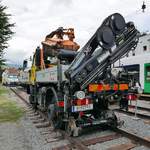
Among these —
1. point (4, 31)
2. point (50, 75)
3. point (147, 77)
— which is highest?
point (4, 31)

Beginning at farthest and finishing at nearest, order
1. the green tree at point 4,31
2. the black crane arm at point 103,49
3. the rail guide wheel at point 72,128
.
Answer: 1. the green tree at point 4,31
2. the rail guide wheel at point 72,128
3. the black crane arm at point 103,49

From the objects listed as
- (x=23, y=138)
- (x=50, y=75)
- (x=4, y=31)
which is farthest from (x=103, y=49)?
(x=4, y=31)

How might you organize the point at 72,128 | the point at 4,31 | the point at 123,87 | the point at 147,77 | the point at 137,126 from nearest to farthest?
the point at 72,128, the point at 123,87, the point at 137,126, the point at 147,77, the point at 4,31

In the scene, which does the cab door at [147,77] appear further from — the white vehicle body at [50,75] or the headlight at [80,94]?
the headlight at [80,94]

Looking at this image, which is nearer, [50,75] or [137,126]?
[50,75]

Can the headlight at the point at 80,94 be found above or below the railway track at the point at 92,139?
above

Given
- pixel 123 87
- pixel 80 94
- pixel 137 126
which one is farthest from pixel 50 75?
pixel 137 126

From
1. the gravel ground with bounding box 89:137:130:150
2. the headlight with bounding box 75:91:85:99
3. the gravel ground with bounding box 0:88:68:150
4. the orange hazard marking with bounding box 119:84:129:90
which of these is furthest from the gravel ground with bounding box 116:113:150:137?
the gravel ground with bounding box 0:88:68:150

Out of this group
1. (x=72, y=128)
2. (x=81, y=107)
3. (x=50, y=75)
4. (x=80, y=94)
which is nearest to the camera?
(x=80, y=94)

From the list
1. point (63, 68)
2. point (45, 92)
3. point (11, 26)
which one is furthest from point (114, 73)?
point (11, 26)

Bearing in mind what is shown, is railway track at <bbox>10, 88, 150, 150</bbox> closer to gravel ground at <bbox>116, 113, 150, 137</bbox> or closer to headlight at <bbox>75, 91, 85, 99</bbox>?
gravel ground at <bbox>116, 113, 150, 137</bbox>

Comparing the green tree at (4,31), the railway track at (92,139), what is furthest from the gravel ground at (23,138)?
the green tree at (4,31)

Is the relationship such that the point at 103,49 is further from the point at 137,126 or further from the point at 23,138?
the point at 23,138

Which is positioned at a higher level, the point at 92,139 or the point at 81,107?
the point at 81,107
